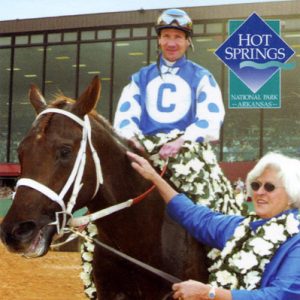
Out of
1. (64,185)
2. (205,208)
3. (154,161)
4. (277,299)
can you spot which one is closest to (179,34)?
(154,161)

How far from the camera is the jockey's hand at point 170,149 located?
3.89 m

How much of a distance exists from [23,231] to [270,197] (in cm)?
121

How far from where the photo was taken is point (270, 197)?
10.2 feet

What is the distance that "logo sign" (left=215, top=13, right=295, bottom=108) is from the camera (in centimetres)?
1128

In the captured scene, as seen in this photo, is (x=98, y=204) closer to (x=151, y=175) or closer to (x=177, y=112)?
(x=151, y=175)

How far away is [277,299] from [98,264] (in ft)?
4.34

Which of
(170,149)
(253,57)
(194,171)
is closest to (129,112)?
(170,149)

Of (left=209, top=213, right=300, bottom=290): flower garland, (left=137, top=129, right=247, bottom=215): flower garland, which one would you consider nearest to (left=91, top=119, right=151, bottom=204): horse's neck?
Result: (left=137, top=129, right=247, bottom=215): flower garland

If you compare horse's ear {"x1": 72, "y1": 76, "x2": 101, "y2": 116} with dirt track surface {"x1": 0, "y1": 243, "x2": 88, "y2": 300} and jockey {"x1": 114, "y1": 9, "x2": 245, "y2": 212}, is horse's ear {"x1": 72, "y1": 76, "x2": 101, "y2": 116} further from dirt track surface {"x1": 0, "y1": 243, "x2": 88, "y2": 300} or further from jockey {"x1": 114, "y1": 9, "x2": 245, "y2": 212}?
dirt track surface {"x1": 0, "y1": 243, "x2": 88, "y2": 300}

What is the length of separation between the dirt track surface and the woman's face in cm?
600

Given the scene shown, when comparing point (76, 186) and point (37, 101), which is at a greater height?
point (37, 101)

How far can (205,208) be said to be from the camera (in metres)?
3.73

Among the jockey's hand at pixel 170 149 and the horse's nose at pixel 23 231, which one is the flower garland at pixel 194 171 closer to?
the jockey's hand at pixel 170 149

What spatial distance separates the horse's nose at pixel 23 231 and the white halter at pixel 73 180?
0.48 ft
